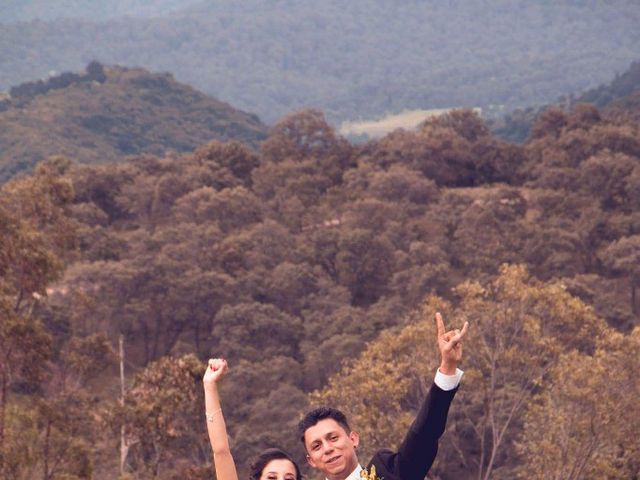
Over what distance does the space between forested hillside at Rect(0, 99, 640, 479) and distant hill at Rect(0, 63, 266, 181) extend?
29.1 metres

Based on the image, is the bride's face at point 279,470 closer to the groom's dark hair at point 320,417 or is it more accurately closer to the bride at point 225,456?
the bride at point 225,456

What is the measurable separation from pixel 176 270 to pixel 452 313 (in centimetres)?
1382

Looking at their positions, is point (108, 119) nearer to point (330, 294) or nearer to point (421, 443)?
point (330, 294)

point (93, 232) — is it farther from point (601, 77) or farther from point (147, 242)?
point (601, 77)

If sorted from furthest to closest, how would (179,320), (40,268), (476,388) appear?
(179,320)
(476,388)
(40,268)

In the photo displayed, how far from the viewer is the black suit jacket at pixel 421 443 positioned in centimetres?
401

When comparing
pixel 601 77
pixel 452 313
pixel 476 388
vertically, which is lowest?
pixel 601 77

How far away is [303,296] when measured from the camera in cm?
3206

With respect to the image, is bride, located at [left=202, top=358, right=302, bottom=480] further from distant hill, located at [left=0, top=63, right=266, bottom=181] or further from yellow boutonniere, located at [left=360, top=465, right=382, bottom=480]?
distant hill, located at [left=0, top=63, right=266, bottom=181]

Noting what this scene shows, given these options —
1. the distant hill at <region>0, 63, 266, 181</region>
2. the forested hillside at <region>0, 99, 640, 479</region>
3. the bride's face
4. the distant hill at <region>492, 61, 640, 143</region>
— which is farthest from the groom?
the distant hill at <region>492, 61, 640, 143</region>

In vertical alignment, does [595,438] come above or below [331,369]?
above

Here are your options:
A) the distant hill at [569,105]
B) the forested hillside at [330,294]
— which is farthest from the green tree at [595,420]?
the distant hill at [569,105]

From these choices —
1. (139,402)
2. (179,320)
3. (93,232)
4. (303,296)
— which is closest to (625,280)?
(303,296)

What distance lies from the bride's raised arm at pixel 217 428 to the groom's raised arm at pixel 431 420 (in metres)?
0.58
